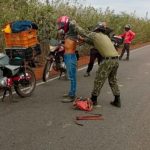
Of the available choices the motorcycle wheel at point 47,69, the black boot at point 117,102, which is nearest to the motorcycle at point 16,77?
the black boot at point 117,102

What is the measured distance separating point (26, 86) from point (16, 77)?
2.03ft

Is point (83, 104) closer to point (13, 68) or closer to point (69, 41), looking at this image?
point (69, 41)

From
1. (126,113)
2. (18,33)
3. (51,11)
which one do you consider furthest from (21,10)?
(126,113)

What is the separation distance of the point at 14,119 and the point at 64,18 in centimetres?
259

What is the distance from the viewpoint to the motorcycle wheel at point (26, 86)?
33.4ft

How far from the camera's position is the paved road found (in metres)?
6.76

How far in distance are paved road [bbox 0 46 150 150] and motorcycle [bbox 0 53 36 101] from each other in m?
0.23

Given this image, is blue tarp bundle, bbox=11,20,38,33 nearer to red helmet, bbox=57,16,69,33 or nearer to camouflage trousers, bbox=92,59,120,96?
red helmet, bbox=57,16,69,33

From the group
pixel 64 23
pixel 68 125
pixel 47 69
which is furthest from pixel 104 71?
pixel 47 69

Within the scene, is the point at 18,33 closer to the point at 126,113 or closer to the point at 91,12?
the point at 126,113

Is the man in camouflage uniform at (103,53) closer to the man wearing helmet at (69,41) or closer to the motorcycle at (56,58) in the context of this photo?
the man wearing helmet at (69,41)

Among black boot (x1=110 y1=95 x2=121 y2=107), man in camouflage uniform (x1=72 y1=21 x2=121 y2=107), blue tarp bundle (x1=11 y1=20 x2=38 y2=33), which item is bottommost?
black boot (x1=110 y1=95 x2=121 y2=107)

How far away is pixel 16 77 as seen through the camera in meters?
9.97

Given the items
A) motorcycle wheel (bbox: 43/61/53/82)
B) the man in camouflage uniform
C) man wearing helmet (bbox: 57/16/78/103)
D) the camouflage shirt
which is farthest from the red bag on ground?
motorcycle wheel (bbox: 43/61/53/82)
